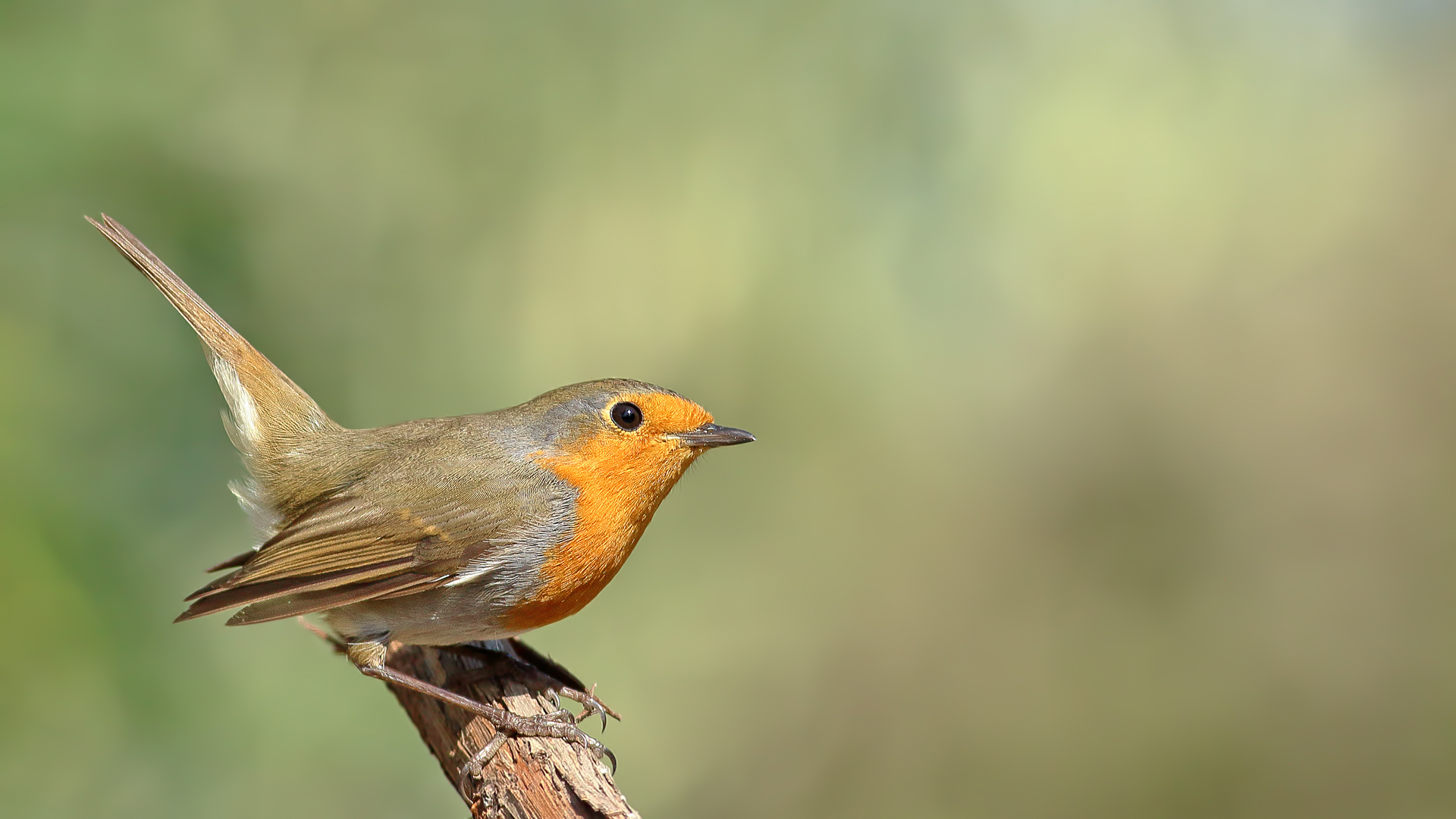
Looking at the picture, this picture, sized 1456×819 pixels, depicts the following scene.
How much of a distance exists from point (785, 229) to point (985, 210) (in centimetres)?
111

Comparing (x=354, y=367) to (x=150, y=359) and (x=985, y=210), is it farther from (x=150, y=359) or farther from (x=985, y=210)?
(x=985, y=210)

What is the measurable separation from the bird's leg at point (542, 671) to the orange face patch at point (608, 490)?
358mm

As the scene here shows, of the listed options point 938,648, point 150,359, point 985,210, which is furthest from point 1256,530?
point 150,359

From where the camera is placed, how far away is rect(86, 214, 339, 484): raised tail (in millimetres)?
3854

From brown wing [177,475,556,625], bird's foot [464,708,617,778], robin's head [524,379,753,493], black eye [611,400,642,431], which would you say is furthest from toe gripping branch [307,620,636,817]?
black eye [611,400,642,431]

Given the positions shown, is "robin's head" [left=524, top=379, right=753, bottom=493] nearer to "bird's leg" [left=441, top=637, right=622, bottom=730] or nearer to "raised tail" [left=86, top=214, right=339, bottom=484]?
"bird's leg" [left=441, top=637, right=622, bottom=730]

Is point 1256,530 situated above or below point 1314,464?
below

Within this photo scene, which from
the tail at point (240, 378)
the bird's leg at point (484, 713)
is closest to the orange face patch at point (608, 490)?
the bird's leg at point (484, 713)

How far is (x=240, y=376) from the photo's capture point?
12.8 ft

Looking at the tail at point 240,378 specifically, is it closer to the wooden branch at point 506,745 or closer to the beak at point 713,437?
the wooden branch at point 506,745

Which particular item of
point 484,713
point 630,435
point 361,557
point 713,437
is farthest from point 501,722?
point 713,437

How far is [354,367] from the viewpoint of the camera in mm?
5090

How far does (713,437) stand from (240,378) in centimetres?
179

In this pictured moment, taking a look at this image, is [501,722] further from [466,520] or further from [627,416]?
[627,416]
